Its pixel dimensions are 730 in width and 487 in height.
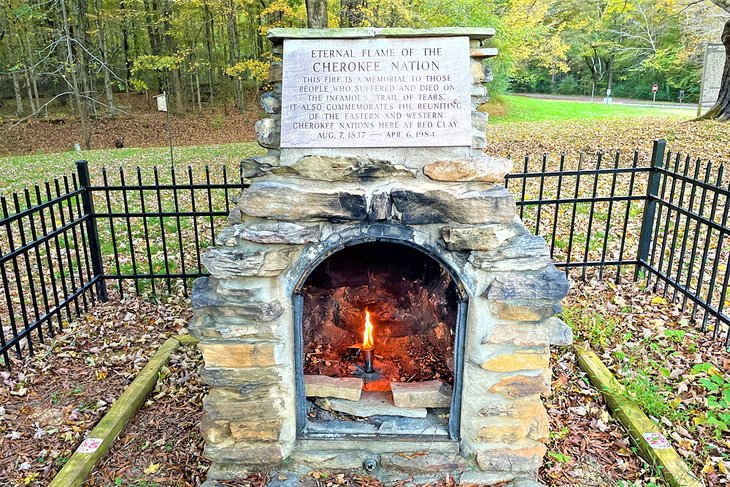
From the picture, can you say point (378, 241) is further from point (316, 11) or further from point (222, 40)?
point (222, 40)

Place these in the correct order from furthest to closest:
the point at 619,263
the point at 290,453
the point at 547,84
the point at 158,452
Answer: the point at 547,84
the point at 619,263
the point at 158,452
the point at 290,453

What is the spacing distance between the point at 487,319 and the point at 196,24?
26.0 metres

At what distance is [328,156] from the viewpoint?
2.89m

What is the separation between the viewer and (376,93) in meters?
2.90

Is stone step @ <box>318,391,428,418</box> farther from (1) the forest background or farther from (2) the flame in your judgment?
(1) the forest background

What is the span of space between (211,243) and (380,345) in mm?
3590

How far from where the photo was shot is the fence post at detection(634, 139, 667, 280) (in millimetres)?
5230

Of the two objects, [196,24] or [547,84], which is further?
[547,84]

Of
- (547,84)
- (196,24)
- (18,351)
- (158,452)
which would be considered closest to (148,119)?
(196,24)

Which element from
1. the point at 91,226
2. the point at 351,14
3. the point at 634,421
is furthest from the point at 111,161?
the point at 634,421

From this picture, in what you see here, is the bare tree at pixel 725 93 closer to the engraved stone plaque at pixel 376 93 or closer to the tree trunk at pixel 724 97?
the tree trunk at pixel 724 97

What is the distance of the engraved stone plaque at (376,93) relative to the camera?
2875 mm

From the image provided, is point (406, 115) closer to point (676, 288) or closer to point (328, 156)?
point (328, 156)

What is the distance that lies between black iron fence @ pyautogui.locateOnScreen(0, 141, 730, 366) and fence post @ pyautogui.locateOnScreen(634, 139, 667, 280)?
0.01 m
